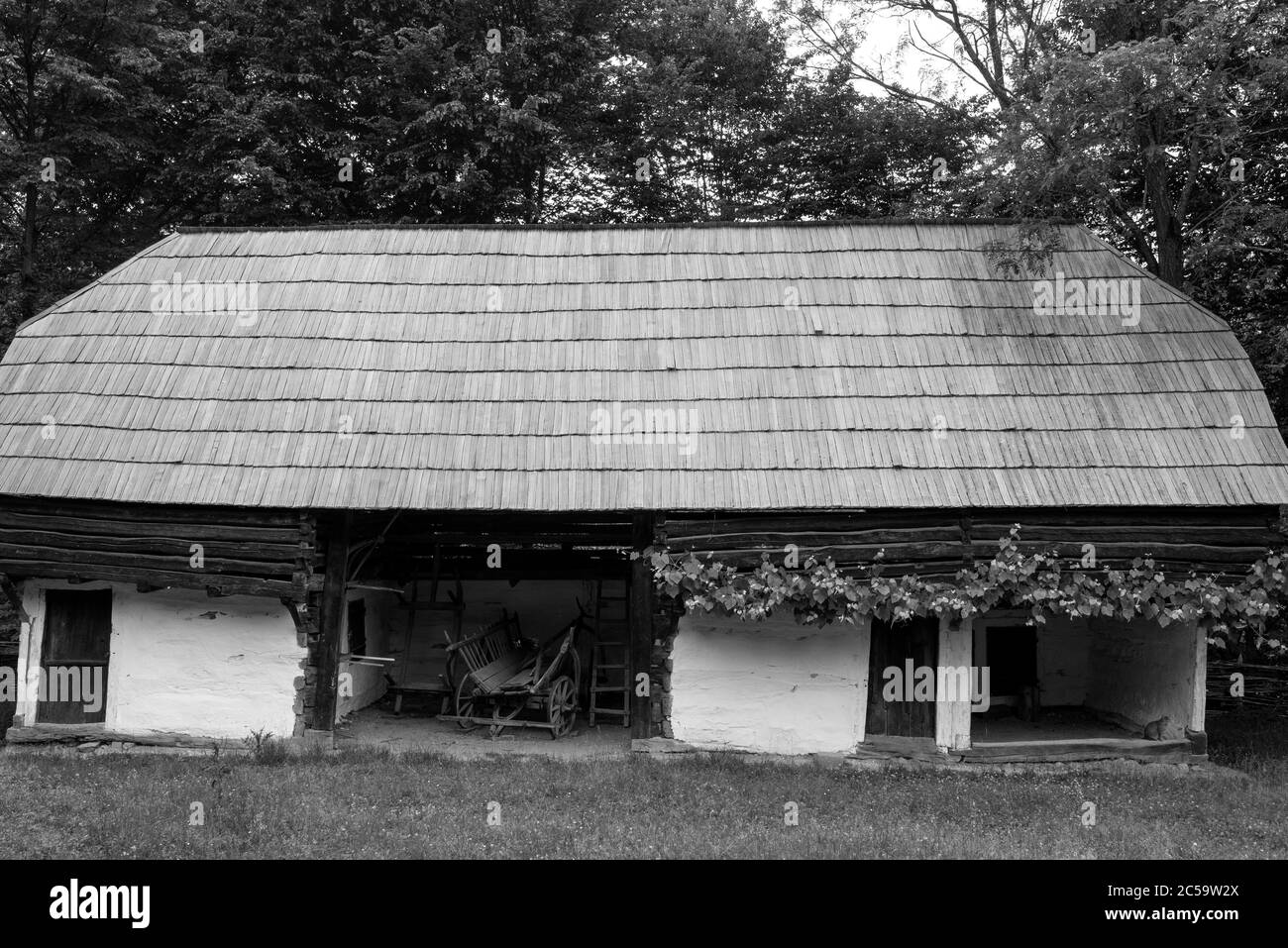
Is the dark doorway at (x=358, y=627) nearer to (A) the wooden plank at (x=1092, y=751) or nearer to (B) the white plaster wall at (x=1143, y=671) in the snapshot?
(A) the wooden plank at (x=1092, y=751)

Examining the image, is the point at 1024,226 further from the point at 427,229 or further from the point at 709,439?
the point at 427,229

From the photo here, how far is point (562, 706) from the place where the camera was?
9.94 meters

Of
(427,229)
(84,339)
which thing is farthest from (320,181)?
(84,339)

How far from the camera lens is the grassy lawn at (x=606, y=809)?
661 cm

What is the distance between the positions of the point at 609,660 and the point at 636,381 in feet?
13.3

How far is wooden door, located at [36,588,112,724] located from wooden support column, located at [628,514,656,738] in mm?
5419

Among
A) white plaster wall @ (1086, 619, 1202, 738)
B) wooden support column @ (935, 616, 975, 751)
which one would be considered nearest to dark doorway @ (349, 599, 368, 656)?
wooden support column @ (935, 616, 975, 751)

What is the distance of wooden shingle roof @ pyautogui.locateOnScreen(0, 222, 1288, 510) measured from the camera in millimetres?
8805

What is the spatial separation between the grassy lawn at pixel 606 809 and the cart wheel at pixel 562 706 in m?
1.11

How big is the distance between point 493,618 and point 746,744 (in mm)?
4316

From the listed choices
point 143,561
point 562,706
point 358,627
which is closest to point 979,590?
point 562,706

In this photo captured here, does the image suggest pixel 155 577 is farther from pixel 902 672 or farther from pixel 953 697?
pixel 953 697

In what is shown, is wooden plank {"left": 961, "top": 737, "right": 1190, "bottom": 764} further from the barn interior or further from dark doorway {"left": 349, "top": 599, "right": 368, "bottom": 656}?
dark doorway {"left": 349, "top": 599, "right": 368, "bottom": 656}

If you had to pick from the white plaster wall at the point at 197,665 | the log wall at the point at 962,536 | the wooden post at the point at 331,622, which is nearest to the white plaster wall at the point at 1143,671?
the log wall at the point at 962,536
